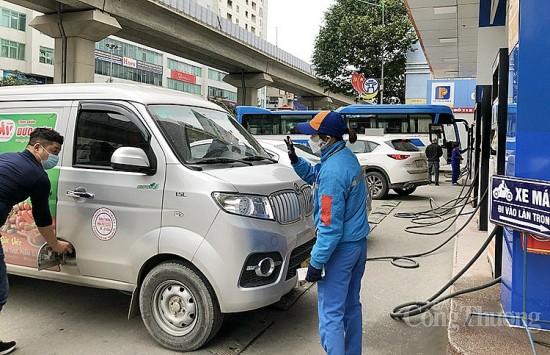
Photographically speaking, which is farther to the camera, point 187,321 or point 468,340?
point 187,321

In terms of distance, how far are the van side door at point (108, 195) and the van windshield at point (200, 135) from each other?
0.18m

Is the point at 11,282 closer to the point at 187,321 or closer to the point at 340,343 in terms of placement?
the point at 187,321

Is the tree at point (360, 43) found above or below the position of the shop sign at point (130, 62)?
below

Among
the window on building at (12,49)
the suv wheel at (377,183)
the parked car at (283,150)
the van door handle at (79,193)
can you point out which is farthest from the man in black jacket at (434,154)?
the window on building at (12,49)

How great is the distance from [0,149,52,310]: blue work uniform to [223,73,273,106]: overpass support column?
113 ft

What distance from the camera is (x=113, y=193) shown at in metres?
3.92

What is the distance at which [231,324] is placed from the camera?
170 inches

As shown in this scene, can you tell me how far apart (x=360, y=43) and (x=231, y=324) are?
29351 mm

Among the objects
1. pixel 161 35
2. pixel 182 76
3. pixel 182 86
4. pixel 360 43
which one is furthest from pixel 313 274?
pixel 182 86

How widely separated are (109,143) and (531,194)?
3.46 m

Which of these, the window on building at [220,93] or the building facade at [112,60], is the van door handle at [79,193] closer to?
the building facade at [112,60]

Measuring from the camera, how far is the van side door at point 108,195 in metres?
3.81

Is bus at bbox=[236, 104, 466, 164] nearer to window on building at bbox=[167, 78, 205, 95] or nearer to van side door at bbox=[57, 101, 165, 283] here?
van side door at bbox=[57, 101, 165, 283]

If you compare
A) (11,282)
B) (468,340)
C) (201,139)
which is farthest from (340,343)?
(11,282)
